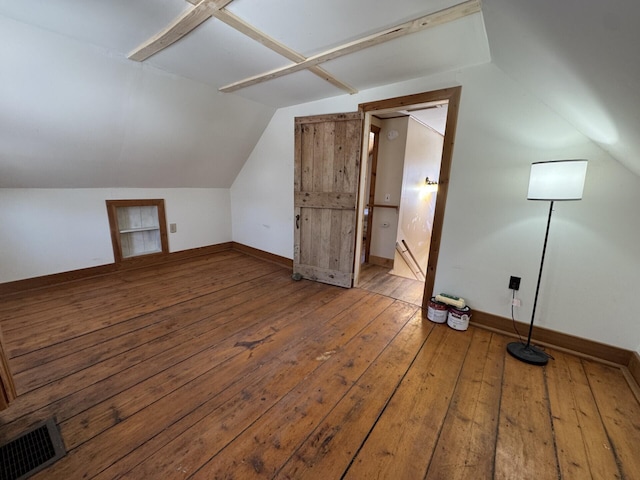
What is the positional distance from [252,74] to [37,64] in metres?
1.66

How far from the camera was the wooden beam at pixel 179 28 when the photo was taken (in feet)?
5.14

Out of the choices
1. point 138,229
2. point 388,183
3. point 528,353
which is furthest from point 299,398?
point 138,229

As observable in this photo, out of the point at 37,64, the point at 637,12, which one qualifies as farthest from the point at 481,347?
the point at 37,64

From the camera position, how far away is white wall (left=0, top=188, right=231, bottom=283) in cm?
280

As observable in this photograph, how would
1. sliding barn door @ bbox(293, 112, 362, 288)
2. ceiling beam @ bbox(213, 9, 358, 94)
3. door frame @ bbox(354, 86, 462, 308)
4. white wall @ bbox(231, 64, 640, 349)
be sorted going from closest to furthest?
ceiling beam @ bbox(213, 9, 358, 94), white wall @ bbox(231, 64, 640, 349), door frame @ bbox(354, 86, 462, 308), sliding barn door @ bbox(293, 112, 362, 288)

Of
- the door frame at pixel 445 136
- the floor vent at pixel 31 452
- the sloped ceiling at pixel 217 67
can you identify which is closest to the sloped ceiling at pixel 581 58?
the sloped ceiling at pixel 217 67

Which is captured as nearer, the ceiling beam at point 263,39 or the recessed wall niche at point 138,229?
the ceiling beam at point 263,39

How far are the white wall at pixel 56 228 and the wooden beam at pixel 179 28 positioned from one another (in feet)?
6.55

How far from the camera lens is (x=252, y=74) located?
259cm

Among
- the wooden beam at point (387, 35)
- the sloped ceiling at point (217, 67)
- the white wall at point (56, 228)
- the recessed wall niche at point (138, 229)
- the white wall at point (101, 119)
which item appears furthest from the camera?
the recessed wall niche at point (138, 229)

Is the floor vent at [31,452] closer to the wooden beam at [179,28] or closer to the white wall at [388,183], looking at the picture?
the wooden beam at [179,28]

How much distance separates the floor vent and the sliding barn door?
2.62 metres

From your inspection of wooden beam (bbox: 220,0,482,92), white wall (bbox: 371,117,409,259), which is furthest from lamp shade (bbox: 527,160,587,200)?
white wall (bbox: 371,117,409,259)

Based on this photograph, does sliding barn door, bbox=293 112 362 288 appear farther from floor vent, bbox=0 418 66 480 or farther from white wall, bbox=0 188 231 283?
floor vent, bbox=0 418 66 480
